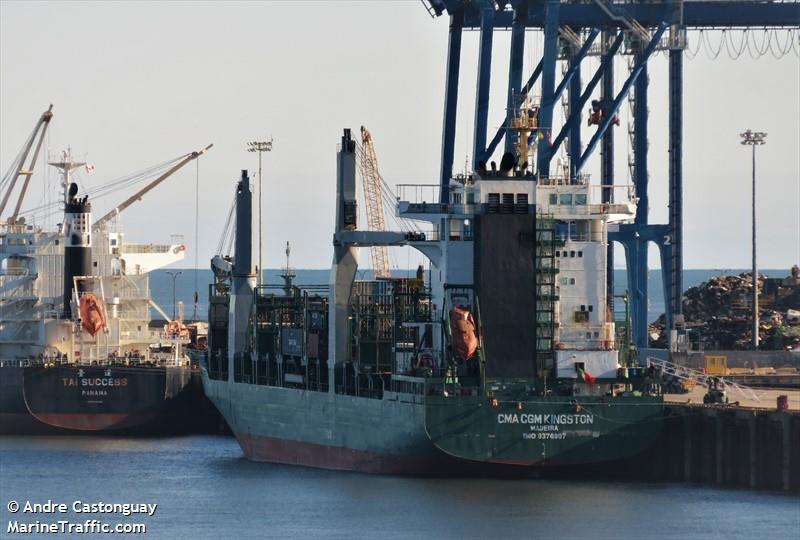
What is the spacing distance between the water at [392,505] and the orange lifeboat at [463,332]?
164 inches

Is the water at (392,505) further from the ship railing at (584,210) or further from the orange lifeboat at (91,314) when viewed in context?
the orange lifeboat at (91,314)

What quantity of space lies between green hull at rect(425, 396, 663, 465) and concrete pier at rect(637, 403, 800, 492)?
5.04 feet

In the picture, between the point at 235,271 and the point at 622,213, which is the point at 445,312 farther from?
the point at 235,271

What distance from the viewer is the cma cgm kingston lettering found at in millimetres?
71688

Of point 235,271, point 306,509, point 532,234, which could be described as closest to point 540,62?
point 235,271

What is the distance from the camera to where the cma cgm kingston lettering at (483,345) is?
7169cm

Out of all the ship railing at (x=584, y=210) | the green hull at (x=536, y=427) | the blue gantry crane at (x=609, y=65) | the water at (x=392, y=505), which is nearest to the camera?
the water at (x=392, y=505)

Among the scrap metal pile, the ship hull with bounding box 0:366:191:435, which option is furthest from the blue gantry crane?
the ship hull with bounding box 0:366:191:435

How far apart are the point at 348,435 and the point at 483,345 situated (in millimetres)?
7886

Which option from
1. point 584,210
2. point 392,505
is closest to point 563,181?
point 584,210

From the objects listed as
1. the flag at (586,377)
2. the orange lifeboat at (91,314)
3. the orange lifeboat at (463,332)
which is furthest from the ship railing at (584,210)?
the orange lifeboat at (91,314)

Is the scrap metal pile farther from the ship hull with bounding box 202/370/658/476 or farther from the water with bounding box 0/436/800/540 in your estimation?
the water with bounding box 0/436/800/540

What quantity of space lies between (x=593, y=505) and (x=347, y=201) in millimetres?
17082

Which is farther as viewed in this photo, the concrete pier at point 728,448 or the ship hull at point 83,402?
the ship hull at point 83,402
